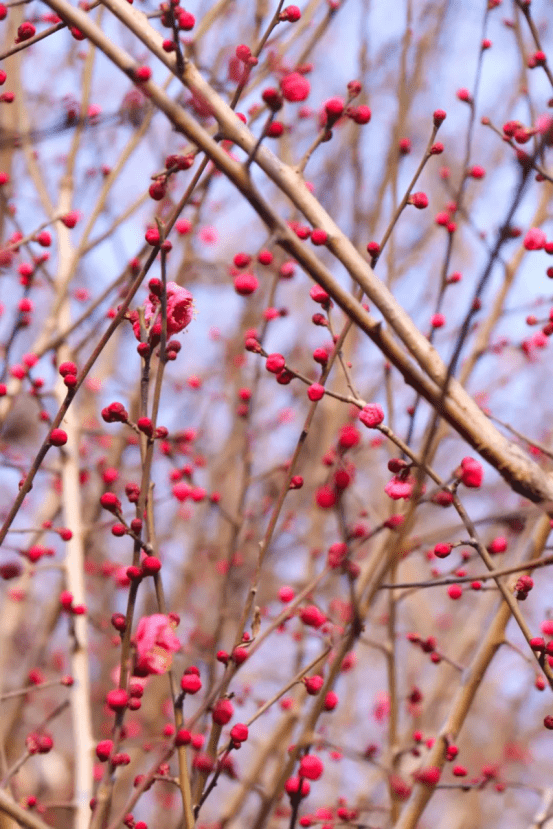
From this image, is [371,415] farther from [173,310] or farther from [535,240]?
[535,240]

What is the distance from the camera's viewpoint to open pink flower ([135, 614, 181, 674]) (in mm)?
1353

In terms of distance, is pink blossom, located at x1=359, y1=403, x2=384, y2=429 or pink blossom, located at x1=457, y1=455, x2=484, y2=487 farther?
pink blossom, located at x1=359, y1=403, x2=384, y2=429

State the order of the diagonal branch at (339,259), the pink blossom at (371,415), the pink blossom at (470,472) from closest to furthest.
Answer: the diagonal branch at (339,259) < the pink blossom at (470,472) < the pink blossom at (371,415)

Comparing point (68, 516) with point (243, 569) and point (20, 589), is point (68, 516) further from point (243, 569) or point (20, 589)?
point (243, 569)

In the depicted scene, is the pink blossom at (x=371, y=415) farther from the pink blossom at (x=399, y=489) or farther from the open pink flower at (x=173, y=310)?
the open pink flower at (x=173, y=310)

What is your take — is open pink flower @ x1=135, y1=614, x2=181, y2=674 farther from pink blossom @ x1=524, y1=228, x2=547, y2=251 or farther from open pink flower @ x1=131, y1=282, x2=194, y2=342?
pink blossom @ x1=524, y1=228, x2=547, y2=251

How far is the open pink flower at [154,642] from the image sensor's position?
53.2 inches

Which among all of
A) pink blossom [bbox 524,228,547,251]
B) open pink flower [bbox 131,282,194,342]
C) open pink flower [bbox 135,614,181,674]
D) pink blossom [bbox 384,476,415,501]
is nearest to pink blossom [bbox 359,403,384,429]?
pink blossom [bbox 384,476,415,501]

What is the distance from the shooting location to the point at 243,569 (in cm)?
484

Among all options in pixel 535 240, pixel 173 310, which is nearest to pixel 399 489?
pixel 173 310

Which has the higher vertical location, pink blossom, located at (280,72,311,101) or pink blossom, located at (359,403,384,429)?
pink blossom, located at (280,72,311,101)

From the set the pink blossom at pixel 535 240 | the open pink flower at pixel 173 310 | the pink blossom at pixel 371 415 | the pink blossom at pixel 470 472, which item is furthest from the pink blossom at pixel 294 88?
the pink blossom at pixel 535 240

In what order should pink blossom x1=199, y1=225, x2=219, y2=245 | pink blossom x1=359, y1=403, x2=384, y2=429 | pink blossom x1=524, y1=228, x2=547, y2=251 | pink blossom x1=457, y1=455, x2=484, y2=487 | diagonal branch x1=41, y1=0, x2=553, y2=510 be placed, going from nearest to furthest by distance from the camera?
diagonal branch x1=41, y1=0, x2=553, y2=510 → pink blossom x1=457, y1=455, x2=484, y2=487 → pink blossom x1=359, y1=403, x2=384, y2=429 → pink blossom x1=524, y1=228, x2=547, y2=251 → pink blossom x1=199, y1=225, x2=219, y2=245

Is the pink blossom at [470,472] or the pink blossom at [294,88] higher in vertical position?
the pink blossom at [294,88]
